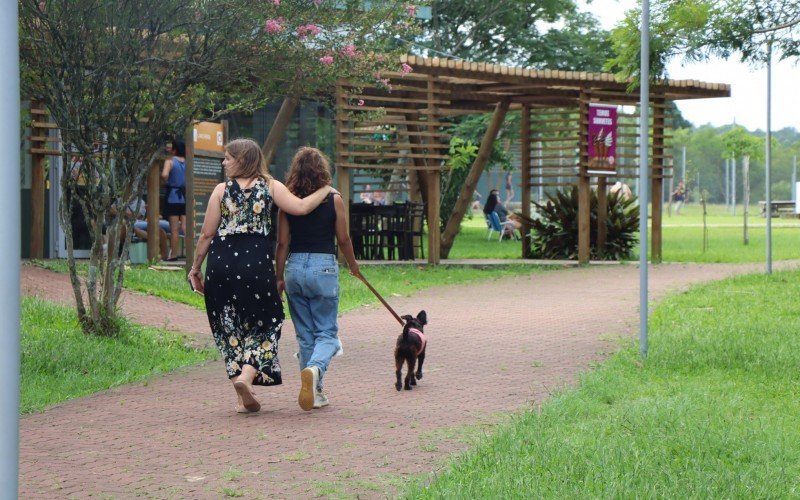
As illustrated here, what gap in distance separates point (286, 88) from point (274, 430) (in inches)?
196

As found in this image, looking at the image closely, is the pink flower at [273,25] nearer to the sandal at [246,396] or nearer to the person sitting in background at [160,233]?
the sandal at [246,396]

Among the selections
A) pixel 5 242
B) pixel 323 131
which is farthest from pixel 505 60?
pixel 5 242

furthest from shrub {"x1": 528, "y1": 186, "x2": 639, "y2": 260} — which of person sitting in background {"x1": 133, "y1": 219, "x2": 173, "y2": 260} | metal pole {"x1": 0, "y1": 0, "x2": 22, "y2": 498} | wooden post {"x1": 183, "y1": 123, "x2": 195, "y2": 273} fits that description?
metal pole {"x1": 0, "y1": 0, "x2": 22, "y2": 498}

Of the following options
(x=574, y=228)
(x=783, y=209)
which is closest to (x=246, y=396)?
(x=574, y=228)

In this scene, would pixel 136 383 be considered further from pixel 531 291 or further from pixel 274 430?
pixel 531 291

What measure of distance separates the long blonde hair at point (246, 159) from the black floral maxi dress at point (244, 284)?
0.23 ft

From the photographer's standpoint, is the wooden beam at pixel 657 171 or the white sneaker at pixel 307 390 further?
the wooden beam at pixel 657 171

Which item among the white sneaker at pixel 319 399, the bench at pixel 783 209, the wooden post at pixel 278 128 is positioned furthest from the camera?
the bench at pixel 783 209

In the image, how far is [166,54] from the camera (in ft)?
34.3

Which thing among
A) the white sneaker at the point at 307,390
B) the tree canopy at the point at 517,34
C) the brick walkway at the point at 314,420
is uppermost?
Answer: the tree canopy at the point at 517,34

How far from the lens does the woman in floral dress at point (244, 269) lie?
7.75 m

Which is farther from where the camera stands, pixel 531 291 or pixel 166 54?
pixel 531 291

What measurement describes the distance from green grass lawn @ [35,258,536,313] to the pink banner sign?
7.72 ft

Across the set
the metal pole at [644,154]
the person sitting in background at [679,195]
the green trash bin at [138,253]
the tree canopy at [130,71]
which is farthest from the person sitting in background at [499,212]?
the person sitting in background at [679,195]
